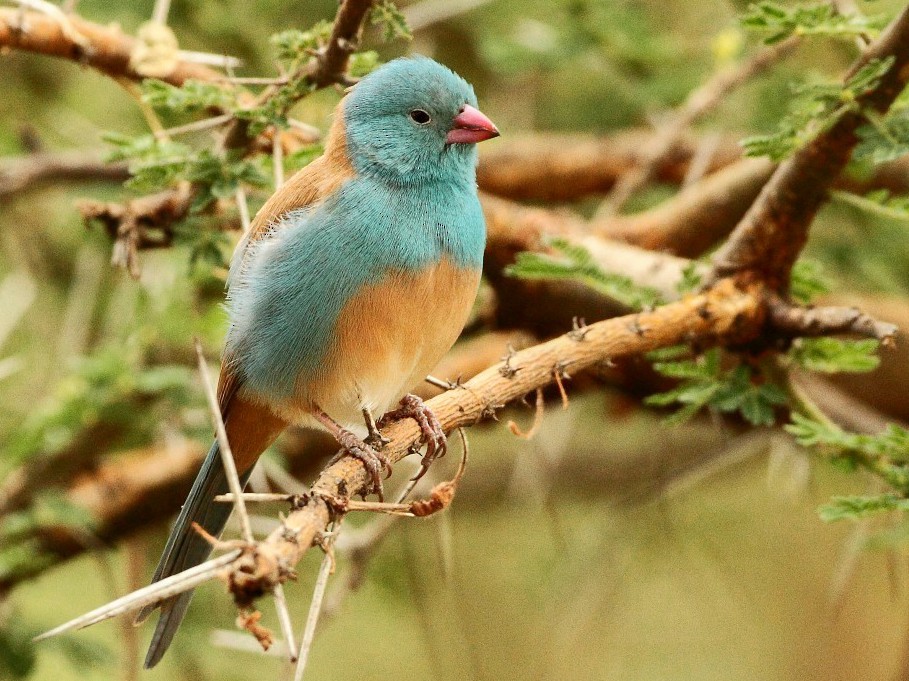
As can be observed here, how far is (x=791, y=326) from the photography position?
3.05 m

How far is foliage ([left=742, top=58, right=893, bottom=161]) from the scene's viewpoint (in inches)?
103

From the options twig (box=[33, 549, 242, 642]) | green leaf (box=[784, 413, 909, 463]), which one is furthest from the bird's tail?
green leaf (box=[784, 413, 909, 463])

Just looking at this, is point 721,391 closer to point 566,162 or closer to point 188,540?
point 188,540

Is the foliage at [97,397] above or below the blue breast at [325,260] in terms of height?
below

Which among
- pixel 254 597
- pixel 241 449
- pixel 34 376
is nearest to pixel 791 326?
pixel 241 449

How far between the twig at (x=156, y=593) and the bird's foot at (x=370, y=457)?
84cm

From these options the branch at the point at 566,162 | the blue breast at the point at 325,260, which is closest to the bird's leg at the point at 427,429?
the blue breast at the point at 325,260

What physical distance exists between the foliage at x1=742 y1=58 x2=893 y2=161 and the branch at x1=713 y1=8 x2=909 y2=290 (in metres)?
0.05

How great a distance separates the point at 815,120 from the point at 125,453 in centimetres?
296

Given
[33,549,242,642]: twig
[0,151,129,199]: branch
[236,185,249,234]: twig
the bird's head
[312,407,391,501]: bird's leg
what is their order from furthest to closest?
[0,151,129,199]: branch, the bird's head, [236,185,249,234]: twig, [312,407,391,501]: bird's leg, [33,549,242,642]: twig

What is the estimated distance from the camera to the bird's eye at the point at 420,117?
305 centimetres

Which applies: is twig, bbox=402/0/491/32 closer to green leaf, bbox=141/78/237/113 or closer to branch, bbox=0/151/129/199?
branch, bbox=0/151/129/199

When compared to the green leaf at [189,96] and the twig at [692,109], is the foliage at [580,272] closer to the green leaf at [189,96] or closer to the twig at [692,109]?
the green leaf at [189,96]

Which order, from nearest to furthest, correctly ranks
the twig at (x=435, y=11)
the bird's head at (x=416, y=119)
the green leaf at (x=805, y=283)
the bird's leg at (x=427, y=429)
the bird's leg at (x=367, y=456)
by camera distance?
1. the bird's leg at (x=367, y=456)
2. the bird's leg at (x=427, y=429)
3. the bird's head at (x=416, y=119)
4. the green leaf at (x=805, y=283)
5. the twig at (x=435, y=11)
